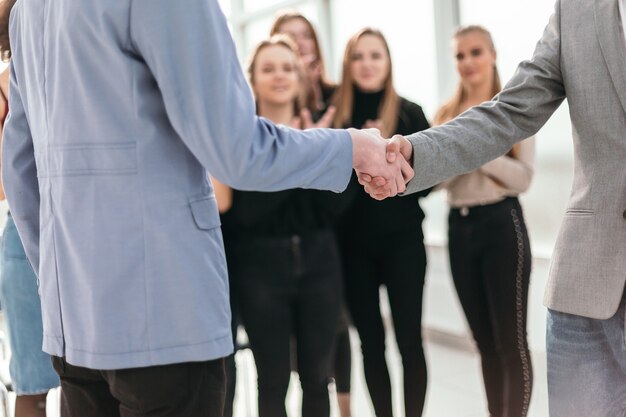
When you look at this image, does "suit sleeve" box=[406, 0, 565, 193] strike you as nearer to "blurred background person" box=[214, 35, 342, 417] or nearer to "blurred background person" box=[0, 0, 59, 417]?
"blurred background person" box=[214, 35, 342, 417]

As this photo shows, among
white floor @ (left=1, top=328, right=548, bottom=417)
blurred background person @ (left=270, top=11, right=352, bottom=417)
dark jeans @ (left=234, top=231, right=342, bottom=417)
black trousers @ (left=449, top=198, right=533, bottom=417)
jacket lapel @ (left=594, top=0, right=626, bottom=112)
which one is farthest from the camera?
white floor @ (left=1, top=328, right=548, bottom=417)

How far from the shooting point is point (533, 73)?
1.36 m

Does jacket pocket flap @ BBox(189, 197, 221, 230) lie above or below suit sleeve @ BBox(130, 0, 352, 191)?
below

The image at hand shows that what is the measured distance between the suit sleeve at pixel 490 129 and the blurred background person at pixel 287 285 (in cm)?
79

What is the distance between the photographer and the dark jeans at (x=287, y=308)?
217 centimetres

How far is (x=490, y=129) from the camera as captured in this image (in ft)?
4.66

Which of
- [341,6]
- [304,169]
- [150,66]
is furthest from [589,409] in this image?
[341,6]

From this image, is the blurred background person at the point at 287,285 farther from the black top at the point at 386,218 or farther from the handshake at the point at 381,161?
the handshake at the point at 381,161

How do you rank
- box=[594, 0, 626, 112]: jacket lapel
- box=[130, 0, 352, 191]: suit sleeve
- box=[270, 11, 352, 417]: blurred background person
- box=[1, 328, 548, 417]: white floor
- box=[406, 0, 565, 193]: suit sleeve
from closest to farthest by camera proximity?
1. box=[130, 0, 352, 191]: suit sleeve
2. box=[594, 0, 626, 112]: jacket lapel
3. box=[406, 0, 565, 193]: suit sleeve
4. box=[270, 11, 352, 417]: blurred background person
5. box=[1, 328, 548, 417]: white floor

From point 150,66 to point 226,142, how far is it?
0.15 meters

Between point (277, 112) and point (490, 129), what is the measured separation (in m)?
1.11

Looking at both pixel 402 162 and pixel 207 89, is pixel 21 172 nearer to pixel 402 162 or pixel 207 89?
pixel 207 89

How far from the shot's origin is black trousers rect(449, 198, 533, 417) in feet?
7.49

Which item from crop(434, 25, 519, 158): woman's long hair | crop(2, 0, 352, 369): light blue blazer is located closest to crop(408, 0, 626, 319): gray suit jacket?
crop(2, 0, 352, 369): light blue blazer
